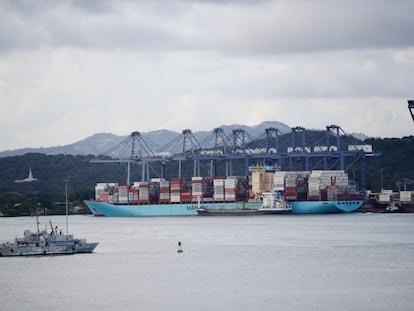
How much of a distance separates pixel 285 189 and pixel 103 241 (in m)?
47.1

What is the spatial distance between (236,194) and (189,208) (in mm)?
6117

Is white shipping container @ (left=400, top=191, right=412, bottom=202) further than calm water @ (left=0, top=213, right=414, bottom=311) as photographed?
Yes

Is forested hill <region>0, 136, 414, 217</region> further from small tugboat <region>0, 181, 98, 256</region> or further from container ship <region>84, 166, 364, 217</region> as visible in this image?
small tugboat <region>0, 181, 98, 256</region>

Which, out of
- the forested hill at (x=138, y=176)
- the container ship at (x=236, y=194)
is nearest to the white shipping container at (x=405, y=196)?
the container ship at (x=236, y=194)

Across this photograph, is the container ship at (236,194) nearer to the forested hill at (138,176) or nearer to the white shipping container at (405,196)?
the white shipping container at (405,196)

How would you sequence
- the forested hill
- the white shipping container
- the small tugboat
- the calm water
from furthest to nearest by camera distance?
1. the forested hill
2. the white shipping container
3. the small tugboat
4. the calm water

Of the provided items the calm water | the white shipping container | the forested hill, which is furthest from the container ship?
the calm water

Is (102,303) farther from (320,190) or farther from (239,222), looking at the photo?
(320,190)

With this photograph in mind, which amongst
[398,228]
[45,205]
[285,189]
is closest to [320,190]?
[285,189]

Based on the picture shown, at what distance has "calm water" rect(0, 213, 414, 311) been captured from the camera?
141 feet

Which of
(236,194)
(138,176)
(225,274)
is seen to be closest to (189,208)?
(236,194)

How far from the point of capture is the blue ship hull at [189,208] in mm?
116812

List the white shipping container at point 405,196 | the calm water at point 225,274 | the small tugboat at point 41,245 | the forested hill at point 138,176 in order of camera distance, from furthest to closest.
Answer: the forested hill at point 138,176, the white shipping container at point 405,196, the small tugboat at point 41,245, the calm water at point 225,274

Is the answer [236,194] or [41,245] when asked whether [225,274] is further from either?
[236,194]
